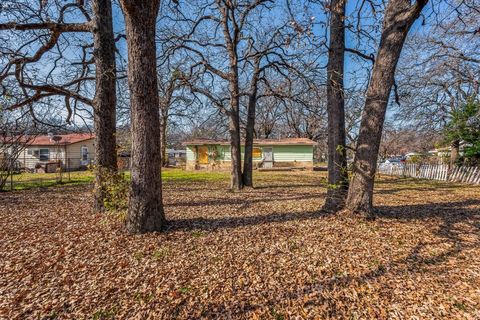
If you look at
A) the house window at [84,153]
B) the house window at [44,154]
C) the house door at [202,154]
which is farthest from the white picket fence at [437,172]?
the house window at [44,154]

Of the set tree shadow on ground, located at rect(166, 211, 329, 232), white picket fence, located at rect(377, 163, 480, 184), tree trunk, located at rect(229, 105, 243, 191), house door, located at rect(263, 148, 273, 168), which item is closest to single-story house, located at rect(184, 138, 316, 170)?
house door, located at rect(263, 148, 273, 168)

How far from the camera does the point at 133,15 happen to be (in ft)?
12.0

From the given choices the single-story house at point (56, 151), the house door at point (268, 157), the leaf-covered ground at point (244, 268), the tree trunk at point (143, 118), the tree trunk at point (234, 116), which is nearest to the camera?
the leaf-covered ground at point (244, 268)

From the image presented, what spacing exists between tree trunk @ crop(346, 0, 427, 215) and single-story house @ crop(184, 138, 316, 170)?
18.5 metres

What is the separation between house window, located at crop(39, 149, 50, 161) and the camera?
80.2 ft

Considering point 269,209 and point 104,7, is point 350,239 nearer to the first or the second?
point 269,209

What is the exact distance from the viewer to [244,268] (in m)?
3.00

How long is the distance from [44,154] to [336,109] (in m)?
29.3

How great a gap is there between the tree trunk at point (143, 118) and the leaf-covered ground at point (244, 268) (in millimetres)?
429

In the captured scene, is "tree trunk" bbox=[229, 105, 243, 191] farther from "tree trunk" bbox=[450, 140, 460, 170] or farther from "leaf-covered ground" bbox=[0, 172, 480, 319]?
"tree trunk" bbox=[450, 140, 460, 170]

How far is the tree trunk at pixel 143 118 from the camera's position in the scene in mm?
3754

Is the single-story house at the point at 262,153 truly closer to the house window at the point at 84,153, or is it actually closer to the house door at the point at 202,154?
the house door at the point at 202,154

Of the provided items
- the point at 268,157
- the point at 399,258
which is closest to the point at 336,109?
the point at 399,258

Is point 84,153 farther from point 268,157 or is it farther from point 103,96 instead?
point 103,96
